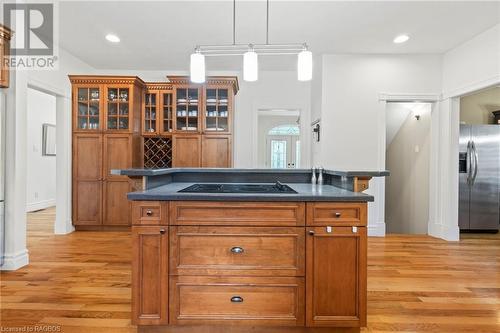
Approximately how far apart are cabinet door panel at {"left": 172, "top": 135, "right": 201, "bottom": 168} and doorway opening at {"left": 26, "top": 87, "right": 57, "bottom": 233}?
10.4 feet

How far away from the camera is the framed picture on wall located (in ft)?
21.9

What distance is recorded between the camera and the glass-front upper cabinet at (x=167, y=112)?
486 cm

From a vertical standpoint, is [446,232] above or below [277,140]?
below

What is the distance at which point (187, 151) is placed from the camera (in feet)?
15.3

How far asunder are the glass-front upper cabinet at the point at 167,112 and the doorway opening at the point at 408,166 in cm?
380

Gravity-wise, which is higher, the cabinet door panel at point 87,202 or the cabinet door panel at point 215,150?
the cabinet door panel at point 215,150

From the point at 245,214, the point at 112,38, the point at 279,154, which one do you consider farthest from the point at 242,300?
the point at 279,154

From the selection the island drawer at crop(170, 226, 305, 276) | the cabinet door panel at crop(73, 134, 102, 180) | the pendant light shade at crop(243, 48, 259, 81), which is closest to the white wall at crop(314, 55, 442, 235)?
the pendant light shade at crop(243, 48, 259, 81)

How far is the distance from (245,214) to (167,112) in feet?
11.8

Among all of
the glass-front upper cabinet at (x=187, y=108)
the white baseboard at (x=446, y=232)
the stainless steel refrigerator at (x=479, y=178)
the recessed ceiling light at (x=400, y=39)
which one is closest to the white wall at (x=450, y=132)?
the white baseboard at (x=446, y=232)

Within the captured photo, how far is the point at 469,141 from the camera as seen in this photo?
456 cm

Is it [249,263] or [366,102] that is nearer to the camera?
[249,263]

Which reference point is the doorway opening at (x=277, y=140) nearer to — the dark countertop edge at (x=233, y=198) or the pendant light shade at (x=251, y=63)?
the pendant light shade at (x=251, y=63)

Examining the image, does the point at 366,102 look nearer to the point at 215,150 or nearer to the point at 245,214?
the point at 215,150
